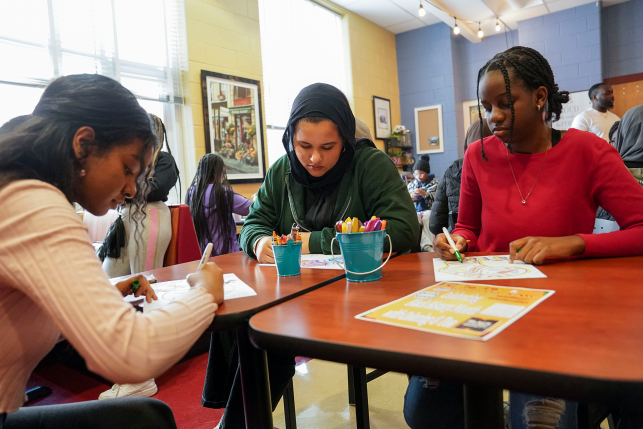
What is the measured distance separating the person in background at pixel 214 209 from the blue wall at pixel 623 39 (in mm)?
Result: 5675

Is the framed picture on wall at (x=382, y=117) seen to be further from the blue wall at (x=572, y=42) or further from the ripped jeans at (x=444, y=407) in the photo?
the ripped jeans at (x=444, y=407)

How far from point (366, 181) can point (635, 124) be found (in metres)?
2.67

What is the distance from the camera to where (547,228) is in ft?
4.28

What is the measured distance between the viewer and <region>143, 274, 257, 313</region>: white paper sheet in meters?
0.95

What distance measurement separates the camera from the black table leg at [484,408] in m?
0.71

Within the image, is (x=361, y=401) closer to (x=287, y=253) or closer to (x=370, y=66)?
(x=287, y=253)

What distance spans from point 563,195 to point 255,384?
100 cm

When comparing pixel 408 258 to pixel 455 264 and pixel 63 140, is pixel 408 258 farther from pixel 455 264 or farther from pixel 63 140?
pixel 63 140

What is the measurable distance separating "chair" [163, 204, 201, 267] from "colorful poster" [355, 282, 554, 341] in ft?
5.82

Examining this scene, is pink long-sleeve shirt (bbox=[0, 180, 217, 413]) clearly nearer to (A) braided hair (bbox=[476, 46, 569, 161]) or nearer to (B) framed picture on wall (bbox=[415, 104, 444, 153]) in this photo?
(A) braided hair (bbox=[476, 46, 569, 161])

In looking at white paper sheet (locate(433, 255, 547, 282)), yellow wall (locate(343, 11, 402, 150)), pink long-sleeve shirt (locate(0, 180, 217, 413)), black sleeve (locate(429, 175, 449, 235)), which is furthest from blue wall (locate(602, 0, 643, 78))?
pink long-sleeve shirt (locate(0, 180, 217, 413))

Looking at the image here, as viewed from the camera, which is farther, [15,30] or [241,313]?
[15,30]

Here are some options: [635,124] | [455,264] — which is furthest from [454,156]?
[455,264]

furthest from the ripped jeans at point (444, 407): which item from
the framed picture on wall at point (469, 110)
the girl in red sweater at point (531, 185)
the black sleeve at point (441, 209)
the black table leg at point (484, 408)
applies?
the framed picture on wall at point (469, 110)
